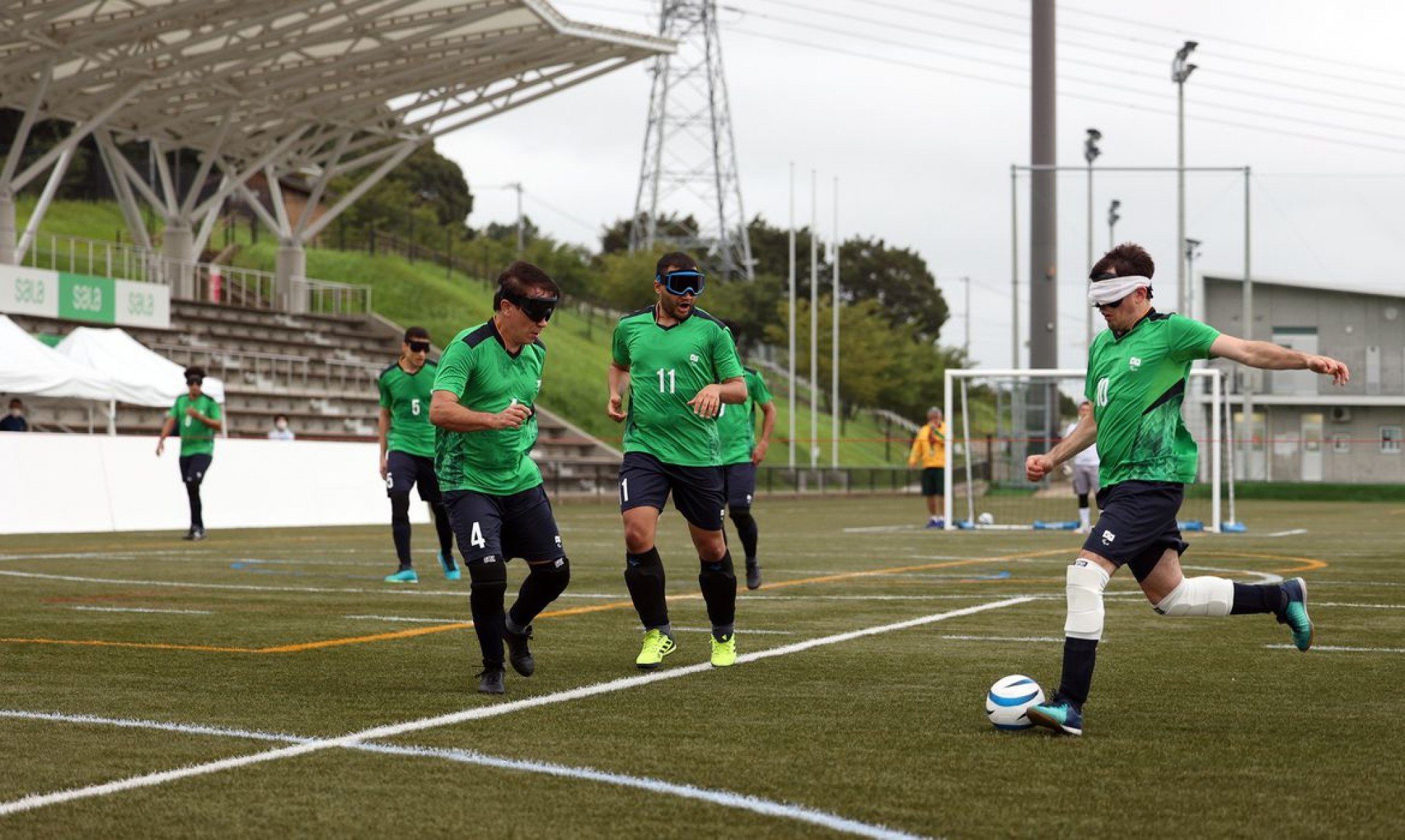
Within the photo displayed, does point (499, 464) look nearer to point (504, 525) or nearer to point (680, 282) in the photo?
point (504, 525)

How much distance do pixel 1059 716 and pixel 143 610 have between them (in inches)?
294

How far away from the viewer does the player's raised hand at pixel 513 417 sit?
7703mm

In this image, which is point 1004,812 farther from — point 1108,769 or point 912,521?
point 912,521

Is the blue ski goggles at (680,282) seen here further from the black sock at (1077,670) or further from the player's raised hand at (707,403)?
the black sock at (1077,670)

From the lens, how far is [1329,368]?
6.72m

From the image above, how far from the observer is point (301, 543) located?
21469 mm

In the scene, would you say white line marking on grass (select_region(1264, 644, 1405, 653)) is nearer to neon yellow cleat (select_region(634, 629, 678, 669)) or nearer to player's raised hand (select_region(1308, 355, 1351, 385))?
player's raised hand (select_region(1308, 355, 1351, 385))

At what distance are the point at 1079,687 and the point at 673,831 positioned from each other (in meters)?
2.32

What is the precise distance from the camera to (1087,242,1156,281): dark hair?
706 cm

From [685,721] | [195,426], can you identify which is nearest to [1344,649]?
[685,721]

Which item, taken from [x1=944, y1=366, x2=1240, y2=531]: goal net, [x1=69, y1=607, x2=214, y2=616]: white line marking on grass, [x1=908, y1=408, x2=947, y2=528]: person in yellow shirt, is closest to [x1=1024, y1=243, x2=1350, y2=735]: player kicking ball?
[x1=69, y1=607, x2=214, y2=616]: white line marking on grass

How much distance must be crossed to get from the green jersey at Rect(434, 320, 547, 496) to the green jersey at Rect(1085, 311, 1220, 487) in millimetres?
2667

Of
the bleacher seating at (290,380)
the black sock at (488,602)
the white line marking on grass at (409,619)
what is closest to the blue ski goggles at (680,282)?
the black sock at (488,602)

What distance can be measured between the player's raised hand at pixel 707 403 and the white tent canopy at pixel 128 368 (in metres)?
23.0
